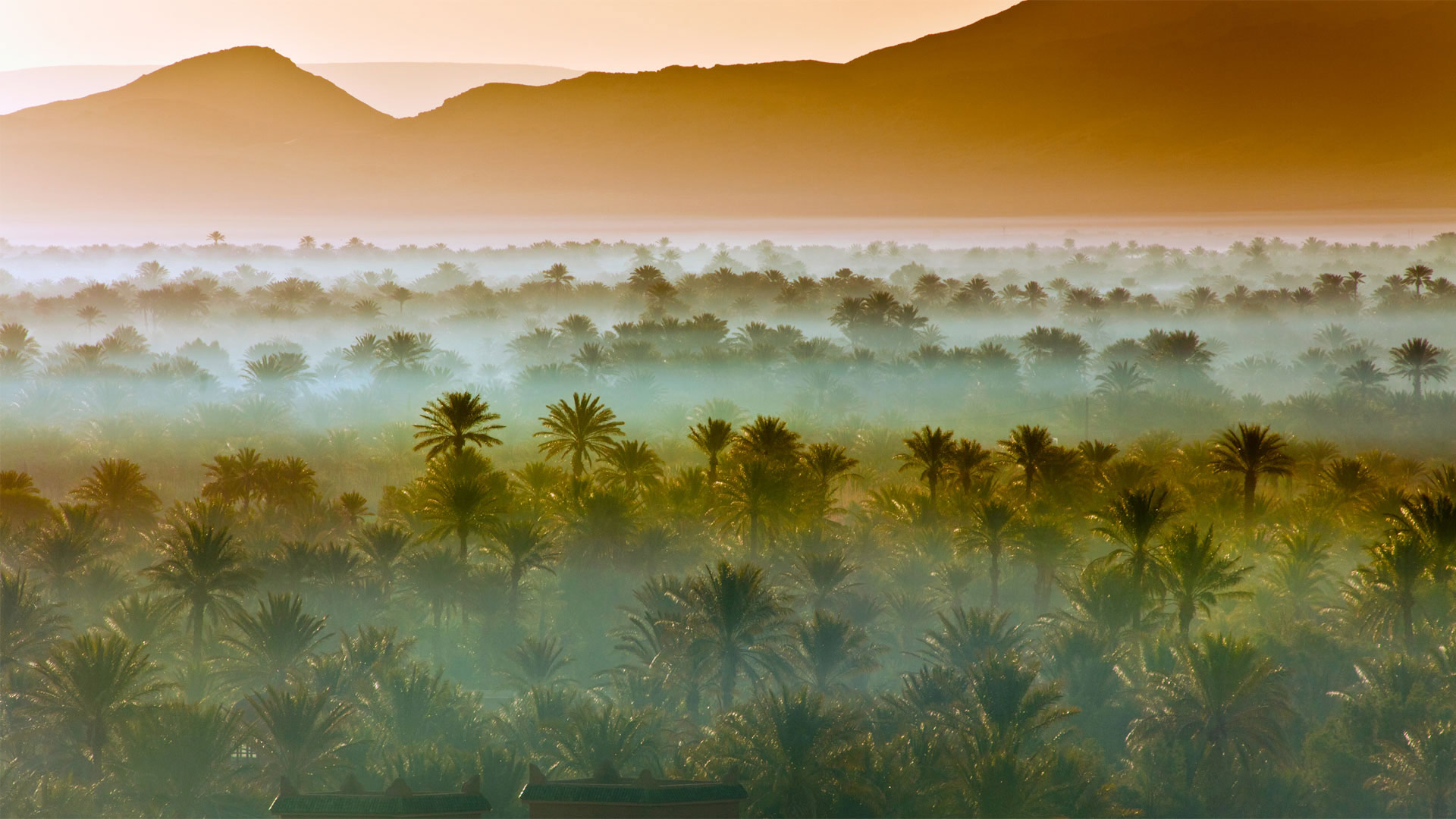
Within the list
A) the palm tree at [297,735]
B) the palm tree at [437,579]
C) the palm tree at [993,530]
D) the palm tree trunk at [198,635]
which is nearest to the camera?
the palm tree at [297,735]

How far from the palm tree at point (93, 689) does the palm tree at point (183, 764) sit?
2.04 metres

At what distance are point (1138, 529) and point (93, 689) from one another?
71.5m

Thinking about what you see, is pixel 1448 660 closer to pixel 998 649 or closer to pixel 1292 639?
pixel 1292 639

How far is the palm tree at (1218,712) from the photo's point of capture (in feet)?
279

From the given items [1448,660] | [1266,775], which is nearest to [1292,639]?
[1448,660]

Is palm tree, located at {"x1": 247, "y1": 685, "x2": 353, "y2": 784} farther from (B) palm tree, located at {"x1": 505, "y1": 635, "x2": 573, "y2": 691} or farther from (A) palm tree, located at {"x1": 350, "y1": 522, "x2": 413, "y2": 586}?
(A) palm tree, located at {"x1": 350, "y1": 522, "x2": 413, "y2": 586}

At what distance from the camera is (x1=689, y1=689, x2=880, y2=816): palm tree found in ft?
267

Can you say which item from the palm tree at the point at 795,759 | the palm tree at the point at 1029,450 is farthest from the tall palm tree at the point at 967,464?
the palm tree at the point at 795,759

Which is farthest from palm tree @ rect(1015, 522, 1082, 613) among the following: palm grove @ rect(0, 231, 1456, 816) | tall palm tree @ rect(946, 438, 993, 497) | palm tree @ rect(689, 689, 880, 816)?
palm tree @ rect(689, 689, 880, 816)

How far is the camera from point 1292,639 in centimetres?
10050

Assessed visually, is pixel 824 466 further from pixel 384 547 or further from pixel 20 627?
pixel 20 627

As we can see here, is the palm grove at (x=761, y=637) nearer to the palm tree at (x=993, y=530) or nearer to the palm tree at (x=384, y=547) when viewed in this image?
the palm tree at (x=384, y=547)

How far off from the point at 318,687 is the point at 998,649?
4890 cm

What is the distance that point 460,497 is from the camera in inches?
4299
